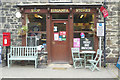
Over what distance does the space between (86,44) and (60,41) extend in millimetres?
1478

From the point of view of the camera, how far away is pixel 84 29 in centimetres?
862

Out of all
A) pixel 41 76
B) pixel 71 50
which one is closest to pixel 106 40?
pixel 71 50

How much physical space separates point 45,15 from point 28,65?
Result: 2950mm

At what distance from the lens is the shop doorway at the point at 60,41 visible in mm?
8656

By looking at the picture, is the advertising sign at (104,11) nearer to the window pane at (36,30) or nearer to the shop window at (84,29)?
the shop window at (84,29)

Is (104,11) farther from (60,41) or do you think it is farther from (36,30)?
(36,30)

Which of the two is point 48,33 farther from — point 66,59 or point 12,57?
point 12,57

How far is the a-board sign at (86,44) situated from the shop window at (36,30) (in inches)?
84.7

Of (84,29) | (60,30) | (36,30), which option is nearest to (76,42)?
(84,29)

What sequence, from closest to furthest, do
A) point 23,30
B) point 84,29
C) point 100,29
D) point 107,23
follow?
point 100,29 < point 23,30 < point 107,23 < point 84,29

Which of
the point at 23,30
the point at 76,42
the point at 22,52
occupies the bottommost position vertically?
the point at 22,52

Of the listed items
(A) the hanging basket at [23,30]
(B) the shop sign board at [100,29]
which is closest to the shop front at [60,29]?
(A) the hanging basket at [23,30]

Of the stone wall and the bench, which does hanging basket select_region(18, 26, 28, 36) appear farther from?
the stone wall

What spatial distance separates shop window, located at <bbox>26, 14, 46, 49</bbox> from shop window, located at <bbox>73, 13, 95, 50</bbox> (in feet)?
5.94
